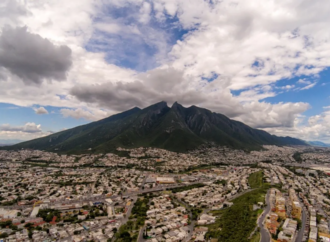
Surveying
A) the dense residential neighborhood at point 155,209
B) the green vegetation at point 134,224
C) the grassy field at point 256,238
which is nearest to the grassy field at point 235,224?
the dense residential neighborhood at point 155,209

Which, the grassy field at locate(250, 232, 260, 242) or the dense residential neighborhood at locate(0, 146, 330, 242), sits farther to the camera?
the dense residential neighborhood at locate(0, 146, 330, 242)

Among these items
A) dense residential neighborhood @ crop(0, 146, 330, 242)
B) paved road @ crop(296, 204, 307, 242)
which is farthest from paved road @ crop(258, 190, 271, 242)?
paved road @ crop(296, 204, 307, 242)

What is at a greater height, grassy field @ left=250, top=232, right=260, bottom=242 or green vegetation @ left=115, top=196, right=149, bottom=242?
grassy field @ left=250, top=232, right=260, bottom=242

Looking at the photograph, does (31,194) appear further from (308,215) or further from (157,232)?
(308,215)

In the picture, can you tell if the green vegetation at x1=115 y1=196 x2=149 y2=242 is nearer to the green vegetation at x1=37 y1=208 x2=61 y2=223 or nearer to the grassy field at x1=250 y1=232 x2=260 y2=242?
the green vegetation at x1=37 y1=208 x2=61 y2=223

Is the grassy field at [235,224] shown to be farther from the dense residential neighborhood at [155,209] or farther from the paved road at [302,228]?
the paved road at [302,228]

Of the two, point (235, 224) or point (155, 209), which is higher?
point (235, 224)

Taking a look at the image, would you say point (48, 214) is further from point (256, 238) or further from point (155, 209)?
point (256, 238)

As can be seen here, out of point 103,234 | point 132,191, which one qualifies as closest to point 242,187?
point 132,191

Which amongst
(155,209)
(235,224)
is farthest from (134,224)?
(235,224)

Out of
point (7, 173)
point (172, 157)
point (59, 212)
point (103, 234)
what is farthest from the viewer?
point (172, 157)

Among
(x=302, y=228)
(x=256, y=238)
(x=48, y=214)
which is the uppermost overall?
(x=256, y=238)
